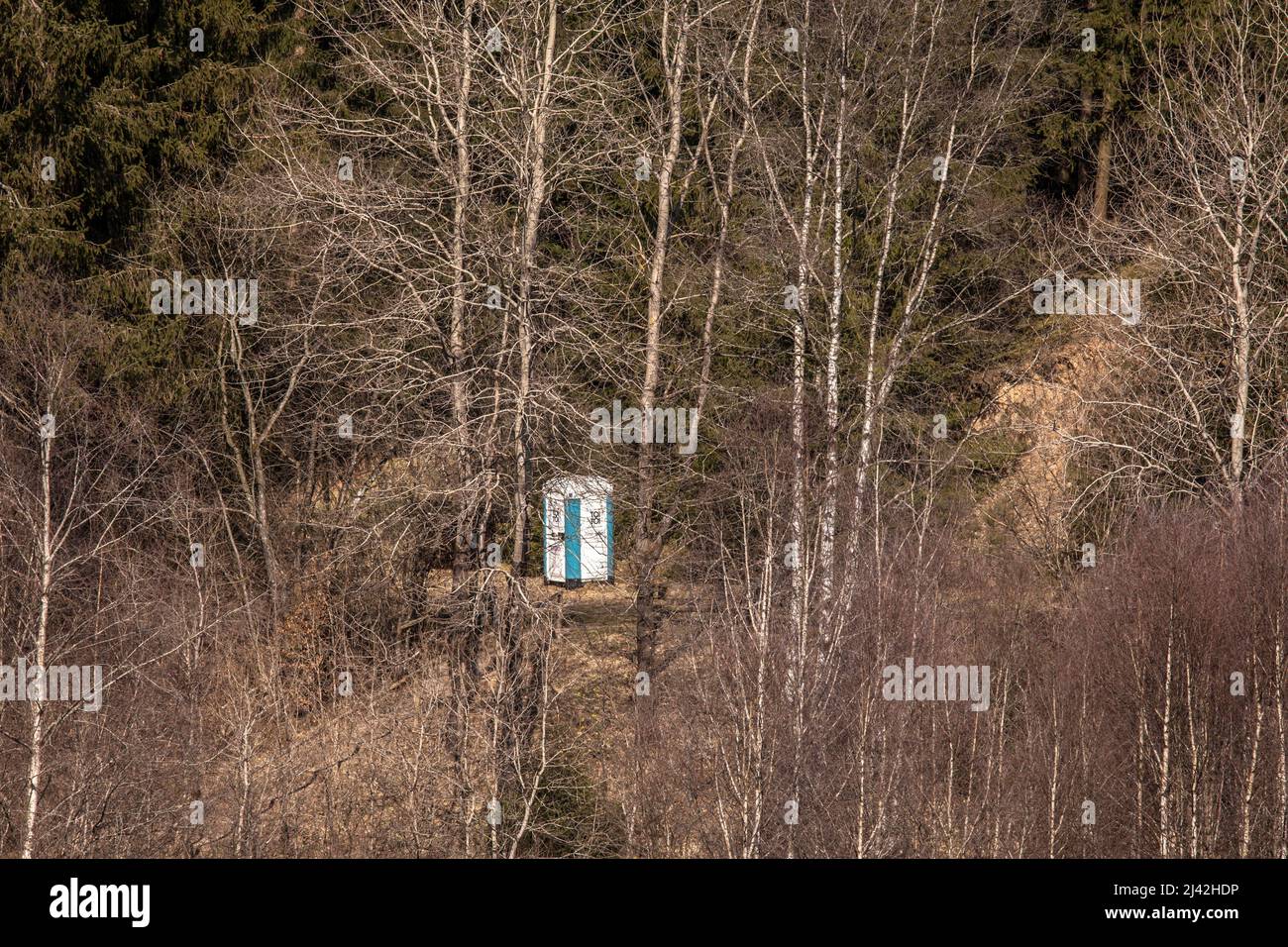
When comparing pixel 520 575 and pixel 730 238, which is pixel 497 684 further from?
pixel 730 238

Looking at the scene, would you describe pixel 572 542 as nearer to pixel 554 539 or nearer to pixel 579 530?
pixel 579 530

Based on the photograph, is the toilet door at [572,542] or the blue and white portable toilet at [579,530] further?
the toilet door at [572,542]

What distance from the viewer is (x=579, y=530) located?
2294cm

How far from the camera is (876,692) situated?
1695 cm

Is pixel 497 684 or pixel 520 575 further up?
pixel 520 575

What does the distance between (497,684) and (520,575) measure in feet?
7.82

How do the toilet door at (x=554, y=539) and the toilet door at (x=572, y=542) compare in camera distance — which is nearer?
the toilet door at (x=554, y=539)

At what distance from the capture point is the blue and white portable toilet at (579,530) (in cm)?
2212

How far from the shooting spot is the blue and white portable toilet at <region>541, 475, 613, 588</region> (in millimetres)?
22125

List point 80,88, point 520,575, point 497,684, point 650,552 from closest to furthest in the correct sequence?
point 497,684 < point 520,575 < point 650,552 < point 80,88

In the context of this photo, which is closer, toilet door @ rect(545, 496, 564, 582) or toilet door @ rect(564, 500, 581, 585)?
toilet door @ rect(545, 496, 564, 582)

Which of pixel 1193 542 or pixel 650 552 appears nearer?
pixel 1193 542

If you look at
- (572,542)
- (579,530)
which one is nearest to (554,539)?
(579,530)

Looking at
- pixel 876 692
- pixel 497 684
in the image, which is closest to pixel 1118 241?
pixel 876 692
